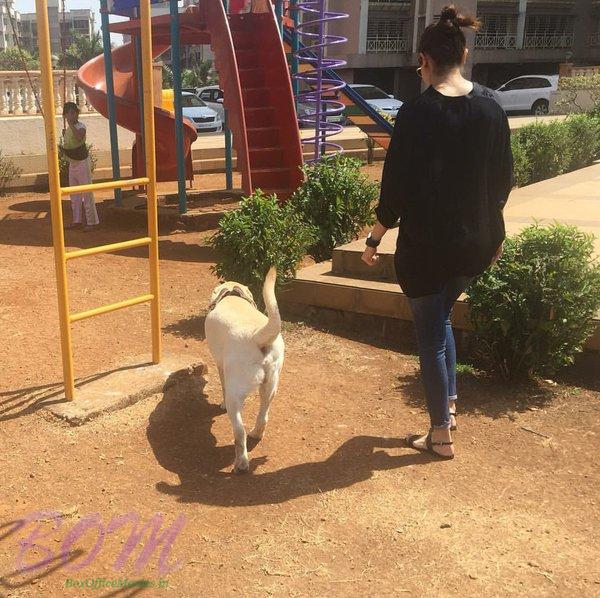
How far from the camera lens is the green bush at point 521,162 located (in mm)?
10805

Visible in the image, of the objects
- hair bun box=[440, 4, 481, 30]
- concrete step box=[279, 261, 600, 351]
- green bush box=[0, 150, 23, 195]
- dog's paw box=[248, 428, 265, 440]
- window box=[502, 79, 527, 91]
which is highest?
hair bun box=[440, 4, 481, 30]

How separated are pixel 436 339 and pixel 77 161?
6803 millimetres

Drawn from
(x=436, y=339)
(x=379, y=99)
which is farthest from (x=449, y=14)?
(x=379, y=99)

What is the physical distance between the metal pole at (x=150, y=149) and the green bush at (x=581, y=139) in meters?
10.1

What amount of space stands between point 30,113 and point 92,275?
25.4 feet

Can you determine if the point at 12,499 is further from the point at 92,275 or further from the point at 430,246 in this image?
the point at 92,275

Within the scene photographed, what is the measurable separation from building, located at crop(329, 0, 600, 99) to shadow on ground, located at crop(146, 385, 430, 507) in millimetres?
34488

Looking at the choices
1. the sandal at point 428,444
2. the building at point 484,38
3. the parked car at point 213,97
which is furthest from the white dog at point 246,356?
the building at point 484,38

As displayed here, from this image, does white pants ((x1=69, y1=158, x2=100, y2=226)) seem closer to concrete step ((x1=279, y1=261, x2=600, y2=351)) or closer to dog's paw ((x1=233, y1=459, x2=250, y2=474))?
concrete step ((x1=279, y1=261, x2=600, y2=351))

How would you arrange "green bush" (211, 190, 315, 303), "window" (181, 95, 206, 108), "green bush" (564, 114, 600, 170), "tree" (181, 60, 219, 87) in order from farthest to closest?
→ "tree" (181, 60, 219, 87), "window" (181, 95, 206, 108), "green bush" (564, 114, 600, 170), "green bush" (211, 190, 315, 303)

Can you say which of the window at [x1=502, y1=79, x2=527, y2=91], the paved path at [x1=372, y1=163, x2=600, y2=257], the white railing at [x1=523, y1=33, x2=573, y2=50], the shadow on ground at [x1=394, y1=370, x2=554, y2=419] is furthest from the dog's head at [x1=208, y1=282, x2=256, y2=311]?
the white railing at [x1=523, y1=33, x2=573, y2=50]

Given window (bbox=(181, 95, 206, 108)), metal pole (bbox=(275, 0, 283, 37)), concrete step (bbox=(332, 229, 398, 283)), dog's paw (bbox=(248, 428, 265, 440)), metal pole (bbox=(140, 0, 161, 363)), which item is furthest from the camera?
window (bbox=(181, 95, 206, 108))

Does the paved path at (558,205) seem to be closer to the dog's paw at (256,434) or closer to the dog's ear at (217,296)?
the dog's ear at (217,296)

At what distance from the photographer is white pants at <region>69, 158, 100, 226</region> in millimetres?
8914
